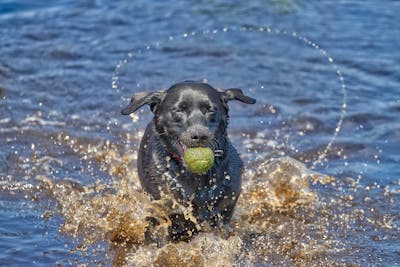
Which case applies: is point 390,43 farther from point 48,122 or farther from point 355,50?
point 48,122

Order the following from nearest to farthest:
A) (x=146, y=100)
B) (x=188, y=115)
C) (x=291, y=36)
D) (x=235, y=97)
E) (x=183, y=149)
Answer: (x=183, y=149) → (x=188, y=115) → (x=146, y=100) → (x=235, y=97) → (x=291, y=36)

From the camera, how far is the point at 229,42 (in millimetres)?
14117

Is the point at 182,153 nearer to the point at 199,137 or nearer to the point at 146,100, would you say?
the point at 199,137

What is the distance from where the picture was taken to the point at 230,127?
1082cm

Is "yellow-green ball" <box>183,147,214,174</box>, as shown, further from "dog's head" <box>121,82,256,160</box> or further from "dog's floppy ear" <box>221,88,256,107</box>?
"dog's floppy ear" <box>221,88,256,107</box>

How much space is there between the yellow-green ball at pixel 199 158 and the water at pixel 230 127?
45cm

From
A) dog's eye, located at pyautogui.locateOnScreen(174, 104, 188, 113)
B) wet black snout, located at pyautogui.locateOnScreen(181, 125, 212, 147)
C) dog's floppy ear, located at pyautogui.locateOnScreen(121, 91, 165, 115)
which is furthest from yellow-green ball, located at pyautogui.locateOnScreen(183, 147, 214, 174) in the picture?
dog's floppy ear, located at pyautogui.locateOnScreen(121, 91, 165, 115)

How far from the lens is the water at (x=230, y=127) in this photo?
7734 mm

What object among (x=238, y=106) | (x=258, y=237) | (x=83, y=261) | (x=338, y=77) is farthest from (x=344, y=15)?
(x=83, y=261)

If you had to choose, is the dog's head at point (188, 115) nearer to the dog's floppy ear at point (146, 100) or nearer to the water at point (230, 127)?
the dog's floppy ear at point (146, 100)

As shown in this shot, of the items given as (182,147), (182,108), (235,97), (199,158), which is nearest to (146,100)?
(182,108)

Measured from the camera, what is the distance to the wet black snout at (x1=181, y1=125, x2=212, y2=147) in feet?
22.5

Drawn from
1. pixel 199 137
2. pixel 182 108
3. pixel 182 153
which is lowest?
pixel 182 153

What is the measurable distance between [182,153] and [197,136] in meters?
0.26
